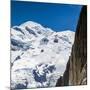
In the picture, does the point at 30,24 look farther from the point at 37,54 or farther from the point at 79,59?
the point at 79,59

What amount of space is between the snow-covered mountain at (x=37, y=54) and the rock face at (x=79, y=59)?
0.06 meters

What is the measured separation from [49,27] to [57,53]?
0.26 metres

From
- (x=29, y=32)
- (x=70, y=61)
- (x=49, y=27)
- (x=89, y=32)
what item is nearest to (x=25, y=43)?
(x=29, y=32)

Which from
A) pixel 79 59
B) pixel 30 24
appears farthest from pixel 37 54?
pixel 79 59

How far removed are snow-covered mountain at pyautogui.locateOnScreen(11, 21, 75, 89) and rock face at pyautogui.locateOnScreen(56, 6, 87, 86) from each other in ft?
0.18

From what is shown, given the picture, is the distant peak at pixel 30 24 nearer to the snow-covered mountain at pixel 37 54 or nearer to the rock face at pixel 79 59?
the snow-covered mountain at pixel 37 54

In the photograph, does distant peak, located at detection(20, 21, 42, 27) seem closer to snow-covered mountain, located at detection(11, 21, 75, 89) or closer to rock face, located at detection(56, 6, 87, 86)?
snow-covered mountain, located at detection(11, 21, 75, 89)

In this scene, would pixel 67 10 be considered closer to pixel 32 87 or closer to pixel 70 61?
pixel 70 61

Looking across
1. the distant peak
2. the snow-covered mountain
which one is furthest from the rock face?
the distant peak

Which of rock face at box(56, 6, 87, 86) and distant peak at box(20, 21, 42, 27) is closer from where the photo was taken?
distant peak at box(20, 21, 42, 27)

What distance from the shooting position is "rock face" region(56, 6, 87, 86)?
7.88ft

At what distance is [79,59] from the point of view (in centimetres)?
244

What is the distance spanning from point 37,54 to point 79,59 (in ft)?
1.42

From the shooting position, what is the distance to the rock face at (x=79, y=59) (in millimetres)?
2402
